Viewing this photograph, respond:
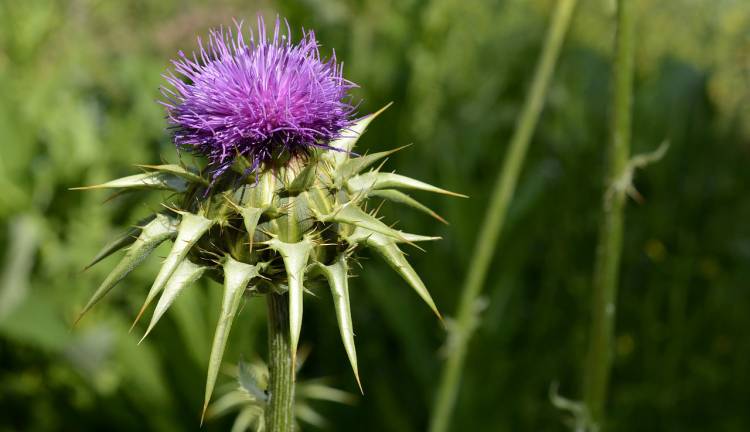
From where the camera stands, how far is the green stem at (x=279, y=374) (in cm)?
119

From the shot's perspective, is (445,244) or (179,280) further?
(445,244)

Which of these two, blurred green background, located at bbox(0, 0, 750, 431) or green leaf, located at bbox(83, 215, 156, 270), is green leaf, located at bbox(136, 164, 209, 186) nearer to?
green leaf, located at bbox(83, 215, 156, 270)

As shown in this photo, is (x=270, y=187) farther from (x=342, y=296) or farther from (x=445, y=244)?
(x=445, y=244)

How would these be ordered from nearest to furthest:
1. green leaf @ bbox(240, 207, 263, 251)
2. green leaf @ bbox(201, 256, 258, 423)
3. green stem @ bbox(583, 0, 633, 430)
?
green leaf @ bbox(201, 256, 258, 423) < green leaf @ bbox(240, 207, 263, 251) < green stem @ bbox(583, 0, 633, 430)

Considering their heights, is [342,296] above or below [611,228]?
below

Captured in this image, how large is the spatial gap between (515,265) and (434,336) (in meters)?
0.46

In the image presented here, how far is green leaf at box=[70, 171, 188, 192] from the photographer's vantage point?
1.19 m

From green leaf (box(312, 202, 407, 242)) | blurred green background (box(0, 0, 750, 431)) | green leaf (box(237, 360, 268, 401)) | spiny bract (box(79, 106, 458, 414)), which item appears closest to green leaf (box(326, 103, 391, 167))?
spiny bract (box(79, 106, 458, 414))

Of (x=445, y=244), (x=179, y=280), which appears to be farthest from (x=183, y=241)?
(x=445, y=244)

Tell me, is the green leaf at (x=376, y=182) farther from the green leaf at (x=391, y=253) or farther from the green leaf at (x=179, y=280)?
the green leaf at (x=179, y=280)

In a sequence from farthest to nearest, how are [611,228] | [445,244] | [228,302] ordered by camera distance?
[445,244] → [611,228] → [228,302]

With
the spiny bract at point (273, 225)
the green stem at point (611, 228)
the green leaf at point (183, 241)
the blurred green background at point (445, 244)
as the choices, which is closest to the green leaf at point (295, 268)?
the spiny bract at point (273, 225)

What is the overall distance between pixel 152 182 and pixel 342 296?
1.24ft

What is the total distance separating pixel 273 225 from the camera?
1179mm
